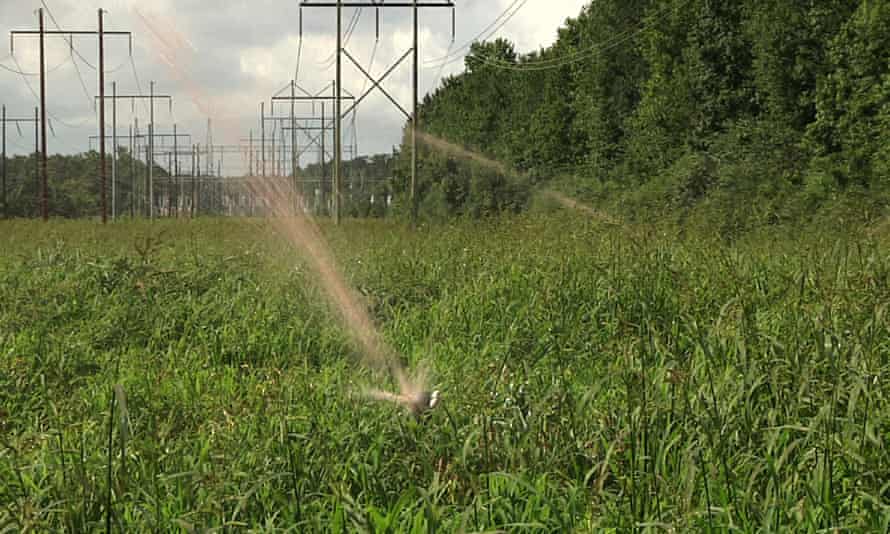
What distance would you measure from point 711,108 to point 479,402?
18.8 meters

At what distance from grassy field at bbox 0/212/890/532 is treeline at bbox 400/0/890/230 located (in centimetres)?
568

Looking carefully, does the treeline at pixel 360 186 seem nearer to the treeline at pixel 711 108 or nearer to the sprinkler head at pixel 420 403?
the treeline at pixel 711 108

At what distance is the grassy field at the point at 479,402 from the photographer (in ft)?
9.86

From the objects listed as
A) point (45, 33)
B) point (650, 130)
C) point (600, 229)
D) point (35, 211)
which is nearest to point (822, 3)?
point (650, 130)

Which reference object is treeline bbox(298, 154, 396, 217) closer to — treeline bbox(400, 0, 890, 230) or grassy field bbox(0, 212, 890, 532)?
treeline bbox(400, 0, 890, 230)

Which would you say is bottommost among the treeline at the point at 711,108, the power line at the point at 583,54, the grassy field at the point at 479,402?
the grassy field at the point at 479,402

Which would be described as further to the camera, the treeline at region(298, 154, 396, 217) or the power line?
the treeline at region(298, 154, 396, 217)

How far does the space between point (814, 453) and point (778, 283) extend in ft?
11.9

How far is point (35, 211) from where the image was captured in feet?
253

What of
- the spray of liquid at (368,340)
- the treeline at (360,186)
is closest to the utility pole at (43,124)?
the treeline at (360,186)

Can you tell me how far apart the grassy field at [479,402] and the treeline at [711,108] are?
5.68 m

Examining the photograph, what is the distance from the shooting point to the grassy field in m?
3.00

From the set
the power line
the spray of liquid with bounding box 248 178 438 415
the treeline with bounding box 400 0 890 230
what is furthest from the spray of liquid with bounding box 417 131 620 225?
the spray of liquid with bounding box 248 178 438 415

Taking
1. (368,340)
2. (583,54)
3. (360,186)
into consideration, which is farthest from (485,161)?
(360,186)
